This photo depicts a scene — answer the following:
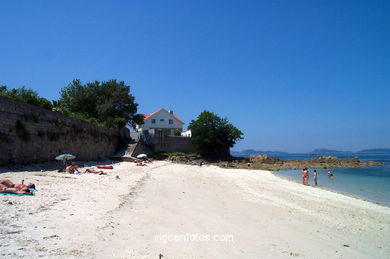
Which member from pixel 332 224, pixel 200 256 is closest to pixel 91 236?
pixel 200 256

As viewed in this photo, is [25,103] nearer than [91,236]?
No

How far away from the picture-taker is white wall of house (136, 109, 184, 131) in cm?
5766

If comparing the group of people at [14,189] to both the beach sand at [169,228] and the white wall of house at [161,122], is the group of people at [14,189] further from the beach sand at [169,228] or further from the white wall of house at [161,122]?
the white wall of house at [161,122]

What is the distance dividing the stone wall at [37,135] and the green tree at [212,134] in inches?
844

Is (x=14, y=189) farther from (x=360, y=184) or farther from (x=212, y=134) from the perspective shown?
(x=212, y=134)

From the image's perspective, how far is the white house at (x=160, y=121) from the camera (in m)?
57.6

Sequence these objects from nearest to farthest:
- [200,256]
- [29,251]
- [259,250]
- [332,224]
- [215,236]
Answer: [29,251] → [200,256] → [259,250] → [215,236] → [332,224]

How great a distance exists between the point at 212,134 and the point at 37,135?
1172 inches

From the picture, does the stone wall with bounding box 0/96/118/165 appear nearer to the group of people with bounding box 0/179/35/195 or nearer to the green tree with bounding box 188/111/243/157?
the group of people with bounding box 0/179/35/195

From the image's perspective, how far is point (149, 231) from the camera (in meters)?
5.75

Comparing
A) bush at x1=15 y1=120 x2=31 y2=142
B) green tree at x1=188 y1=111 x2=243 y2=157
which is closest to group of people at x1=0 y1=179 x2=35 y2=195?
bush at x1=15 y1=120 x2=31 y2=142

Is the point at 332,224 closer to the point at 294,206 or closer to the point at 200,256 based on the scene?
the point at 294,206

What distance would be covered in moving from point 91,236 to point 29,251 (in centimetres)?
115

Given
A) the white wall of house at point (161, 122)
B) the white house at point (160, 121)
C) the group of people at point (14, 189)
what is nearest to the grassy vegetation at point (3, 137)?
the group of people at point (14, 189)
